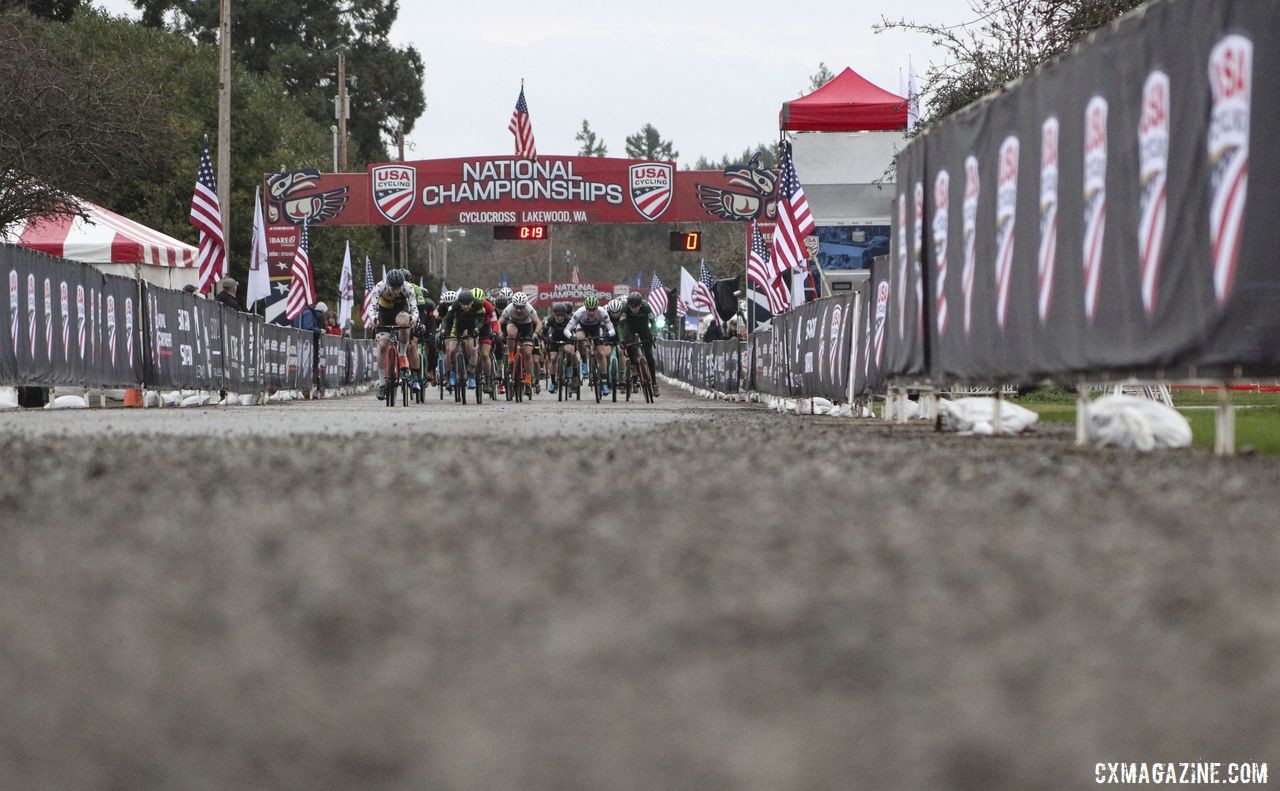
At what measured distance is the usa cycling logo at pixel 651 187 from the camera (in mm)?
48219

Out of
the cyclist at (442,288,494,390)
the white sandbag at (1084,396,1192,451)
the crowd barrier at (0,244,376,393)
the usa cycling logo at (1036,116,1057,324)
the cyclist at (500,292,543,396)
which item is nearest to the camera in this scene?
the white sandbag at (1084,396,1192,451)

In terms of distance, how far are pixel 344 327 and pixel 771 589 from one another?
46435 mm

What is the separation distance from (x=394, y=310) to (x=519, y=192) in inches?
986

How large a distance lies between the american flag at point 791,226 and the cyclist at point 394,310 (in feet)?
16.3

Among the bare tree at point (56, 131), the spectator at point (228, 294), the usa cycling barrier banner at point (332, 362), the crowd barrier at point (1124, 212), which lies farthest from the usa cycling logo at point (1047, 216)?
the usa cycling barrier banner at point (332, 362)

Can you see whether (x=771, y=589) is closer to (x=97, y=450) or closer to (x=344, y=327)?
(x=97, y=450)

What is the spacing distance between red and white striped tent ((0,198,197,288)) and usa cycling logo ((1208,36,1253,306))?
28.1m

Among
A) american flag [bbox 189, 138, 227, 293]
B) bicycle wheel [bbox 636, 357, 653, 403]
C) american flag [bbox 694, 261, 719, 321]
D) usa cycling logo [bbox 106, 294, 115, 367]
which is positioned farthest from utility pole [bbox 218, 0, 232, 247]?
american flag [bbox 694, 261, 719, 321]

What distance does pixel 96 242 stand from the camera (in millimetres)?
34719

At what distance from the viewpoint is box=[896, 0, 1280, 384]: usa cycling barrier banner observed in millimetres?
8273

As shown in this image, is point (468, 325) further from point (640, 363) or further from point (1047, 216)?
point (1047, 216)

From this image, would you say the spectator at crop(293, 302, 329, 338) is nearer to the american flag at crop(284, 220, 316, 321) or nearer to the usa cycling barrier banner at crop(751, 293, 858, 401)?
the american flag at crop(284, 220, 316, 321)

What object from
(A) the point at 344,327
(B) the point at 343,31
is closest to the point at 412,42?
(B) the point at 343,31

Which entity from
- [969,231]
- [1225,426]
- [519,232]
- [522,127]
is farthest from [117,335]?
[522,127]
